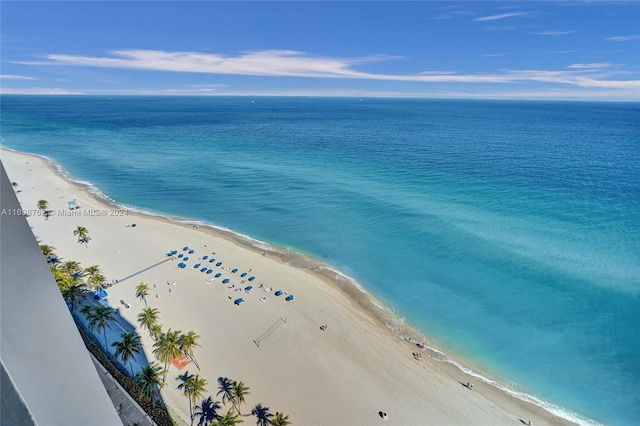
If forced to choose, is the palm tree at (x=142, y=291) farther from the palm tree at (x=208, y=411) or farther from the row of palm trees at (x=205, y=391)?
the palm tree at (x=208, y=411)

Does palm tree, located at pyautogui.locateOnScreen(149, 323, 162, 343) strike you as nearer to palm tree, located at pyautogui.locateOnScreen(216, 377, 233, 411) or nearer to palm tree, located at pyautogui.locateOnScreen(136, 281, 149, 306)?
palm tree, located at pyautogui.locateOnScreen(136, 281, 149, 306)

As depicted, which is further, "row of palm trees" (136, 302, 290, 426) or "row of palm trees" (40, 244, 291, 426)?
"row of palm trees" (136, 302, 290, 426)

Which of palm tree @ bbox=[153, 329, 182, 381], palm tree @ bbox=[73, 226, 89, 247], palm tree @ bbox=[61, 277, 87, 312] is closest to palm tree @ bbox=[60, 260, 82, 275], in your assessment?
palm tree @ bbox=[61, 277, 87, 312]

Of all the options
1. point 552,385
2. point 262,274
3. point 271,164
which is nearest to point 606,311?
point 552,385

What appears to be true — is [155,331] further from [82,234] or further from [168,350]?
[82,234]

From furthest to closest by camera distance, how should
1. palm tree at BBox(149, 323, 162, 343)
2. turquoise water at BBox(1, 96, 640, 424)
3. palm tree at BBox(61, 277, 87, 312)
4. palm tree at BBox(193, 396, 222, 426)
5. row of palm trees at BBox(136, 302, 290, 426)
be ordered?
turquoise water at BBox(1, 96, 640, 424) → palm tree at BBox(61, 277, 87, 312) → palm tree at BBox(149, 323, 162, 343) → palm tree at BBox(193, 396, 222, 426) → row of palm trees at BBox(136, 302, 290, 426)

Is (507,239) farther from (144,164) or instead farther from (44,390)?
(144,164)
